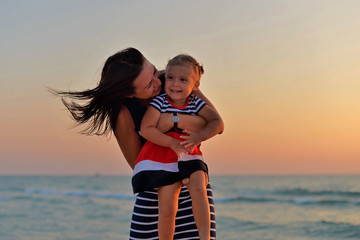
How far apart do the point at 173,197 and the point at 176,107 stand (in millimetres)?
486

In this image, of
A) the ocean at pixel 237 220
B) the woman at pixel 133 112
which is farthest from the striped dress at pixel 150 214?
the ocean at pixel 237 220

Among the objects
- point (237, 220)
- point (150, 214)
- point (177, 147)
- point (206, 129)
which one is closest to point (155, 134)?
point (177, 147)

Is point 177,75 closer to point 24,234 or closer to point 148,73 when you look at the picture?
point 148,73

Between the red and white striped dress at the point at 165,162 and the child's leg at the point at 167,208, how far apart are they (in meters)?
0.04

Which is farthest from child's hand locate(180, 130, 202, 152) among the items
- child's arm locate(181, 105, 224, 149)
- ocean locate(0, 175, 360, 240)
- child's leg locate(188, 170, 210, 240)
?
ocean locate(0, 175, 360, 240)

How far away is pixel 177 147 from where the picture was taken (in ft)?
8.45

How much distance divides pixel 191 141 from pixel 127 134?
23.4 inches

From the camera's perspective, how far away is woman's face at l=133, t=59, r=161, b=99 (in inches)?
111

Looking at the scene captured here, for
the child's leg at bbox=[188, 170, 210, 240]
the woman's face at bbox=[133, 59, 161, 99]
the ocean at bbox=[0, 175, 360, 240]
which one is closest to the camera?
the child's leg at bbox=[188, 170, 210, 240]

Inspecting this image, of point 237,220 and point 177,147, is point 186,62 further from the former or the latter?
point 237,220

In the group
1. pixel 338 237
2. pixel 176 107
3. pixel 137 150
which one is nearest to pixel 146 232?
pixel 137 150

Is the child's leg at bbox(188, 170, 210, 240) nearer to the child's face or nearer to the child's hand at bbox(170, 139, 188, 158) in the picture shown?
the child's hand at bbox(170, 139, 188, 158)

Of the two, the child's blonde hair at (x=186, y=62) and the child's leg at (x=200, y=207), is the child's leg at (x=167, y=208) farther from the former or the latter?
the child's blonde hair at (x=186, y=62)

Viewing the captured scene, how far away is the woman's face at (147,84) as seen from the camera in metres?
2.81
